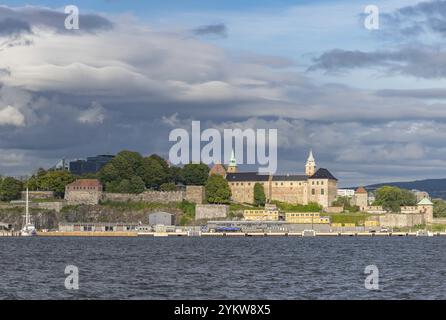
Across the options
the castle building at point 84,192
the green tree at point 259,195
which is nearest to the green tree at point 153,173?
the castle building at point 84,192

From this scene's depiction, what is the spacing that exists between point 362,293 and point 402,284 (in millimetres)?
5000

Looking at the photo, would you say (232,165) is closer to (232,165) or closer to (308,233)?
(232,165)

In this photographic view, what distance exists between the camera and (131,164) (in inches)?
5842

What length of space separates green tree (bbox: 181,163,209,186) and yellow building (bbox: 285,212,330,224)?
17.1 meters

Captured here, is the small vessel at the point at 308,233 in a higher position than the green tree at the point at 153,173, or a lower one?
lower

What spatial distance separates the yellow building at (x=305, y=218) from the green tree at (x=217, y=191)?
34.4 ft

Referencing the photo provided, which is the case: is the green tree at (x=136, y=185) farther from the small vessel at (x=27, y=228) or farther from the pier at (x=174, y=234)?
the small vessel at (x=27, y=228)

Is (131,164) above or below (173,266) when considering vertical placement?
above

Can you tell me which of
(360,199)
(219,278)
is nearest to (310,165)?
(360,199)

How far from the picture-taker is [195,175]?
151 metres

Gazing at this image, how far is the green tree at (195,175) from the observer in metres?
151

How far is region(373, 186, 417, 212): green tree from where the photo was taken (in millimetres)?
160000
